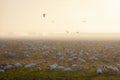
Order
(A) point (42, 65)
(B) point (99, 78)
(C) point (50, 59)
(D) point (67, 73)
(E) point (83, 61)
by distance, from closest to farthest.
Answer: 1. (B) point (99, 78)
2. (D) point (67, 73)
3. (A) point (42, 65)
4. (E) point (83, 61)
5. (C) point (50, 59)

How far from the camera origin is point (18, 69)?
39656 mm

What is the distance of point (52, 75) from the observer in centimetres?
3603

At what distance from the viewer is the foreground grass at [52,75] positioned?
34781 mm

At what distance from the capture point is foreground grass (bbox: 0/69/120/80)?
114 feet

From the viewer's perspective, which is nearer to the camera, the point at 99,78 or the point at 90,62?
the point at 99,78

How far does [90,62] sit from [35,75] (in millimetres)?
12681

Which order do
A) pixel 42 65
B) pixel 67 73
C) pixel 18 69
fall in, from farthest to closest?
pixel 42 65 < pixel 18 69 < pixel 67 73

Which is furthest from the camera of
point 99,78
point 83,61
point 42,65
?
point 83,61

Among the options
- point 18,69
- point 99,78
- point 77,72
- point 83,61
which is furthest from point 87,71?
point 18,69

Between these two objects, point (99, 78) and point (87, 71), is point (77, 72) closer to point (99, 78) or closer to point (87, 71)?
point (87, 71)

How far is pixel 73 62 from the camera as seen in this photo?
1751 inches

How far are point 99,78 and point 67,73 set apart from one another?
15.6 ft

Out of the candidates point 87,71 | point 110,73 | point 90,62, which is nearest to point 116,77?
point 110,73

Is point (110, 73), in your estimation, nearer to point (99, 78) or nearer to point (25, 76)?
point (99, 78)
